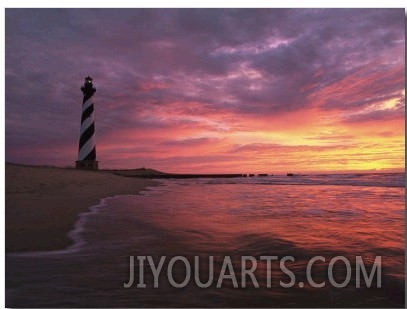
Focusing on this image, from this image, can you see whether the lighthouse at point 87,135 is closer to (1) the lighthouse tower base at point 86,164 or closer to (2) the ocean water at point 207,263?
(1) the lighthouse tower base at point 86,164

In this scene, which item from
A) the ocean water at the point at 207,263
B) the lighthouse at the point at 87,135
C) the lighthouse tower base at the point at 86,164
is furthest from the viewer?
the lighthouse at the point at 87,135

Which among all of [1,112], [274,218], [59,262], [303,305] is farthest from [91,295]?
[274,218]

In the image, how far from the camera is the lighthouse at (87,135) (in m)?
30.6

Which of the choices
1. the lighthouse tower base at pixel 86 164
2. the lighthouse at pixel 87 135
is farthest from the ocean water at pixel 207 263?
the lighthouse at pixel 87 135

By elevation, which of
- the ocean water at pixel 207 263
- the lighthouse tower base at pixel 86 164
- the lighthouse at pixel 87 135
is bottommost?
the ocean water at pixel 207 263

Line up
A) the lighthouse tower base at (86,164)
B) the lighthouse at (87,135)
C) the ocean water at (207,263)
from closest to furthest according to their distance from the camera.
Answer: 1. the ocean water at (207,263)
2. the lighthouse tower base at (86,164)
3. the lighthouse at (87,135)

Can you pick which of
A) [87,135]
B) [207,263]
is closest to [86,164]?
[87,135]

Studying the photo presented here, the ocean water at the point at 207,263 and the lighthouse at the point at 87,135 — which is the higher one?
the lighthouse at the point at 87,135

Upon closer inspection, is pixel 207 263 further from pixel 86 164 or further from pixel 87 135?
pixel 87 135

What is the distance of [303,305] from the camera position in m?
3.29

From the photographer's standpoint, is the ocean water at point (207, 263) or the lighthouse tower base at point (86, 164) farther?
the lighthouse tower base at point (86, 164)

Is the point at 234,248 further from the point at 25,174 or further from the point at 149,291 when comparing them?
the point at 25,174

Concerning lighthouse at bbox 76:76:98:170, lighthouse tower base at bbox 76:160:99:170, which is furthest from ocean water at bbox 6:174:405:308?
lighthouse at bbox 76:76:98:170
